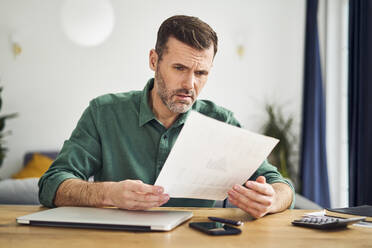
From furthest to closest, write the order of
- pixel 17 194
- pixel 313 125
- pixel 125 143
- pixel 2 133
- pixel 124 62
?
pixel 124 62 → pixel 2 133 → pixel 313 125 → pixel 17 194 → pixel 125 143

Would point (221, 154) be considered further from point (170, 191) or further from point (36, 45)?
point (36, 45)

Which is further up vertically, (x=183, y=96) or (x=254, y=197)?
(x=183, y=96)

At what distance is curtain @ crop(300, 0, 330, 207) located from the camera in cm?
368

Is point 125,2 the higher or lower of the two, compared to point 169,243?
higher

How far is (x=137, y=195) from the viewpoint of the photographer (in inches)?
39.0

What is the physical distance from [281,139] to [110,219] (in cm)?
353

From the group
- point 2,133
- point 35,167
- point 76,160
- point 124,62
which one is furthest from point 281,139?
point 76,160

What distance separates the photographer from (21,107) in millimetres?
4262

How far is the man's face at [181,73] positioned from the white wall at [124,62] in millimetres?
2989

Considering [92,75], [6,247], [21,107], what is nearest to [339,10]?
[92,75]

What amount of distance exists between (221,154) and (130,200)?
253mm

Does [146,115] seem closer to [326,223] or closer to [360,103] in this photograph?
[326,223]

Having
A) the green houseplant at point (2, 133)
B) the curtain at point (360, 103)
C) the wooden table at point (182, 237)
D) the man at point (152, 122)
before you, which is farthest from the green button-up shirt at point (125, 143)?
the green houseplant at point (2, 133)

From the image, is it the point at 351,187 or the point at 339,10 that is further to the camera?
the point at 339,10
